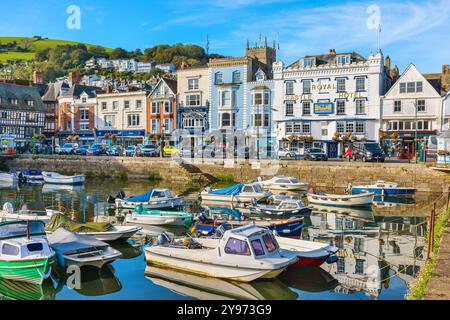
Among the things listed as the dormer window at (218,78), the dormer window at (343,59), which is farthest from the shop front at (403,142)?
the dormer window at (218,78)

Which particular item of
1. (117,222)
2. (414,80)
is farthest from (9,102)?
(414,80)

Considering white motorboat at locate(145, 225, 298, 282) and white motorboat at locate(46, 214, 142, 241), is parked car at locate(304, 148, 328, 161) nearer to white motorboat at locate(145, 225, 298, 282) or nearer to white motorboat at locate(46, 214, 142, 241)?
white motorboat at locate(46, 214, 142, 241)

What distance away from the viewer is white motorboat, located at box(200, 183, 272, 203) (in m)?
34.6

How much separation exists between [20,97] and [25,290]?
2705 inches

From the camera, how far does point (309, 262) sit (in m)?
17.0

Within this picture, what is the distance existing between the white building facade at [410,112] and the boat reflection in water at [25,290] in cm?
4257

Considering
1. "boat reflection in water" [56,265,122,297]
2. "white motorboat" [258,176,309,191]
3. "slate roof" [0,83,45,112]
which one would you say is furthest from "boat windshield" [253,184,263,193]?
"slate roof" [0,83,45,112]

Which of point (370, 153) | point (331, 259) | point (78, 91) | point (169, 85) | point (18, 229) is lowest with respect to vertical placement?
point (331, 259)

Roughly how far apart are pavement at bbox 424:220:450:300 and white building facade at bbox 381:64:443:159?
36668mm

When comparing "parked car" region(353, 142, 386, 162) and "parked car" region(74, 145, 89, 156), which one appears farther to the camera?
"parked car" region(74, 145, 89, 156)

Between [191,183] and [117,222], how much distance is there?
843 inches

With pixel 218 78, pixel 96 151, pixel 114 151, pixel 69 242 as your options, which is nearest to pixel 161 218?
pixel 69 242

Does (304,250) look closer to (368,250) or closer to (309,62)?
(368,250)

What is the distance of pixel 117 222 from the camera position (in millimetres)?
27609
